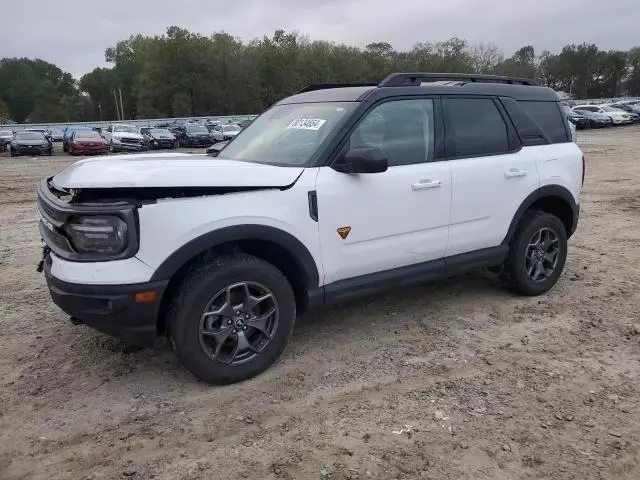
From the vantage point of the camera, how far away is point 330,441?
2.91 meters

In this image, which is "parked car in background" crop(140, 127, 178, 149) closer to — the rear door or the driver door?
the rear door

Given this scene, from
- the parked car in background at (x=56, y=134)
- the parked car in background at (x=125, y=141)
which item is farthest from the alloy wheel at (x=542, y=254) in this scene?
the parked car in background at (x=56, y=134)

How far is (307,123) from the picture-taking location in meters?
4.05

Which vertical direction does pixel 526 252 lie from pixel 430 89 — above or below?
below

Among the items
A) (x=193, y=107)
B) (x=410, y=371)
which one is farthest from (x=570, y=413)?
(x=193, y=107)

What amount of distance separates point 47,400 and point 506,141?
3976 mm

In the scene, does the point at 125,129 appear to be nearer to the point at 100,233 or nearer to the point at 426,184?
the point at 426,184

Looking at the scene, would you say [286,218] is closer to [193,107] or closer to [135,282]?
[135,282]

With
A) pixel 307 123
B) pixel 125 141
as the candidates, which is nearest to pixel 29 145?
pixel 125 141

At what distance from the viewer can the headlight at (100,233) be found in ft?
9.84

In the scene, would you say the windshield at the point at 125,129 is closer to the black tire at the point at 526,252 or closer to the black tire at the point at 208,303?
the black tire at the point at 526,252

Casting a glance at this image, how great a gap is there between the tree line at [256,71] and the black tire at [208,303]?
229 ft

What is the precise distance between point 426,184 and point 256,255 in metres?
1.38

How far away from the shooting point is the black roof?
13.3ft
